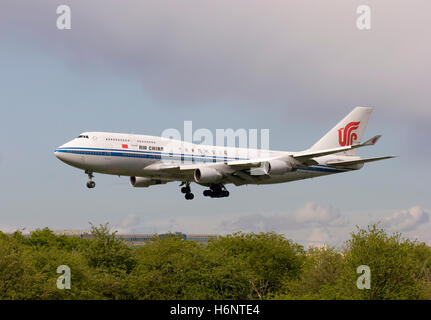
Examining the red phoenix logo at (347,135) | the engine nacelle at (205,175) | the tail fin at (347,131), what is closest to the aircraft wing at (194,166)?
the engine nacelle at (205,175)

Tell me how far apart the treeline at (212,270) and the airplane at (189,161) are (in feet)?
28.1

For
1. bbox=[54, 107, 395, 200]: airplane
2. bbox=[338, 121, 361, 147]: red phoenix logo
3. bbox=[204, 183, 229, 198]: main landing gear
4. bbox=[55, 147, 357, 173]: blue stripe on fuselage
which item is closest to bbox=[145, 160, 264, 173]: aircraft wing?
bbox=[54, 107, 395, 200]: airplane

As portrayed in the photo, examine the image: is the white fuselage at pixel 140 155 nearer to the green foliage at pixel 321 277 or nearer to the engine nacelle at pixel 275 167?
the engine nacelle at pixel 275 167

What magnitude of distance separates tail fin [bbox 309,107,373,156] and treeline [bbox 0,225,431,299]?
13.0 m

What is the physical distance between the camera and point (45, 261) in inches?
3140

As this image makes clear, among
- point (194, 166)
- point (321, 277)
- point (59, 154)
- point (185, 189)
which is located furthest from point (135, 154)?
point (321, 277)

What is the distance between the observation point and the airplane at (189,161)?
71312 mm

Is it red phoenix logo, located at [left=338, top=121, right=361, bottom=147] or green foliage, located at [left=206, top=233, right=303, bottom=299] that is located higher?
red phoenix logo, located at [left=338, top=121, right=361, bottom=147]

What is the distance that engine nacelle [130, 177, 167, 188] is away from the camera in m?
81.8

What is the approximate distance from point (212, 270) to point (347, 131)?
23978 millimetres
